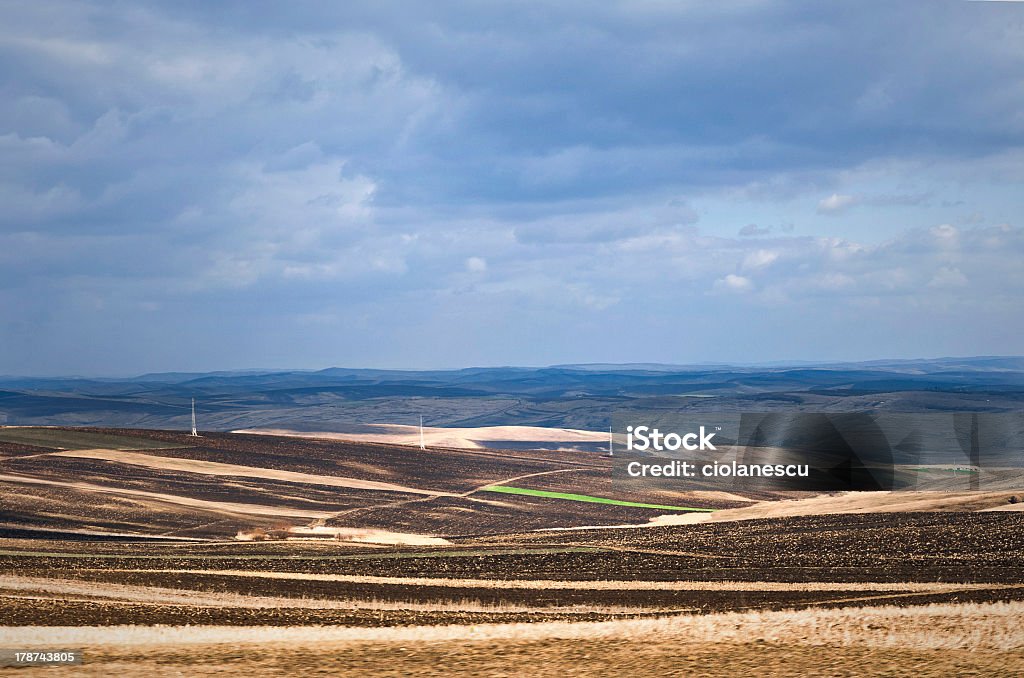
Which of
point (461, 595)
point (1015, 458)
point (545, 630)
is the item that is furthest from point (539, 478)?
point (545, 630)

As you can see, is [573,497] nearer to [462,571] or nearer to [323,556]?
[323,556]

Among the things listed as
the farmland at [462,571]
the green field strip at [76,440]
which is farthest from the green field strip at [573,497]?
the green field strip at [76,440]

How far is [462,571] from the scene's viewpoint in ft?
111

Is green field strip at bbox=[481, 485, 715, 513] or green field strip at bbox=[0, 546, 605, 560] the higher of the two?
green field strip at bbox=[0, 546, 605, 560]

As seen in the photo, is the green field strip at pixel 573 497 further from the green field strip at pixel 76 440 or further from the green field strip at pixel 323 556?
Result: the green field strip at pixel 76 440

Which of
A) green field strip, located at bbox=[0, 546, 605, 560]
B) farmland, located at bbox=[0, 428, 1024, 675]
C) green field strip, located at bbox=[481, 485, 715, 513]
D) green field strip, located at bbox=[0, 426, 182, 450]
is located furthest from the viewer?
green field strip, located at bbox=[0, 426, 182, 450]

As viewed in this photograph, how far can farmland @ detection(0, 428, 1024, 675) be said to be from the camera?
20.8 m

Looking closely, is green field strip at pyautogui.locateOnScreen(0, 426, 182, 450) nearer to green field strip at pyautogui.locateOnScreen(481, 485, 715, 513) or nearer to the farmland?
the farmland

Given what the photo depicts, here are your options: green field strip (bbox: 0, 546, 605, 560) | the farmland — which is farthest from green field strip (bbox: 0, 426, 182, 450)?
green field strip (bbox: 0, 546, 605, 560)

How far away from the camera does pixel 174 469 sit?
65.2m

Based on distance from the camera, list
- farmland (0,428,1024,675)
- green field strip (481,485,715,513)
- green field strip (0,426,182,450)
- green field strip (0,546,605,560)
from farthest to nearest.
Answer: green field strip (0,426,182,450) → green field strip (481,485,715,513) → green field strip (0,546,605,560) → farmland (0,428,1024,675)

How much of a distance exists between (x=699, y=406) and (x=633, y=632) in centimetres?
14630

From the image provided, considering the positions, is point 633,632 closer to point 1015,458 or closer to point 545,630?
point 545,630

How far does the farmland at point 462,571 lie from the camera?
2080 cm
